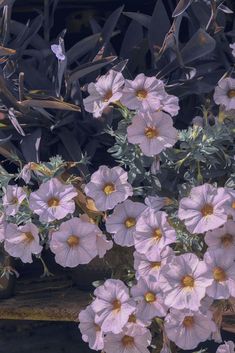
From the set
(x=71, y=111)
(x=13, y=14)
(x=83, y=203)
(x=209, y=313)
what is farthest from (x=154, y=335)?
(x=13, y=14)

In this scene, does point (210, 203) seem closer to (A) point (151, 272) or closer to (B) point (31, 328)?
(A) point (151, 272)

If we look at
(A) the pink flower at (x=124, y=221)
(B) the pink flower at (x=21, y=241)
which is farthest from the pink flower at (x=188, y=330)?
(B) the pink flower at (x=21, y=241)

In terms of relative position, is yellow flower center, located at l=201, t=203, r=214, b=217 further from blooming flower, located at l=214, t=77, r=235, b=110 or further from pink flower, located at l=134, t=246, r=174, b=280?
blooming flower, located at l=214, t=77, r=235, b=110

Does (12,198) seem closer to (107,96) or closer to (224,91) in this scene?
(107,96)

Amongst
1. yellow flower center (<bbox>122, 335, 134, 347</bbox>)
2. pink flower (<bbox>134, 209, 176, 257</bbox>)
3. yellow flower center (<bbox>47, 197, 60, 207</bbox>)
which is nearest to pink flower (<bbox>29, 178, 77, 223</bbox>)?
yellow flower center (<bbox>47, 197, 60, 207</bbox>)

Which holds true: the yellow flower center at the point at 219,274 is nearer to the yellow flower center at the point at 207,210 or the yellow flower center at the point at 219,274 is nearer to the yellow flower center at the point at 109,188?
the yellow flower center at the point at 207,210

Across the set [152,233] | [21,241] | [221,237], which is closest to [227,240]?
[221,237]
